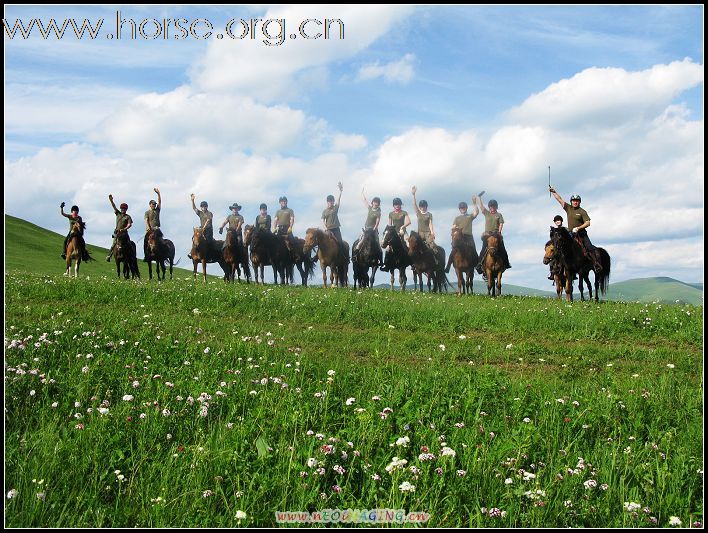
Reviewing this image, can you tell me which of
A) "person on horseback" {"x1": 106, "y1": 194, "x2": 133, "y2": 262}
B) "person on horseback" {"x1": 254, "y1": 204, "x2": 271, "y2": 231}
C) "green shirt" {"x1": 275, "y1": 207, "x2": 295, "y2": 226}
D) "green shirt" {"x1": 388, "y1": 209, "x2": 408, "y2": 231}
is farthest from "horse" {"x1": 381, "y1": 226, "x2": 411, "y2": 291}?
"person on horseback" {"x1": 106, "y1": 194, "x2": 133, "y2": 262}

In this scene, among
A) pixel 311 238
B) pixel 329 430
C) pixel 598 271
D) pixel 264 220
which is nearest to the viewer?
pixel 329 430

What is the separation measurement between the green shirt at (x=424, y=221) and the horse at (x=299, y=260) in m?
6.08

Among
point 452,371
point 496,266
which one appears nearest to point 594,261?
point 496,266

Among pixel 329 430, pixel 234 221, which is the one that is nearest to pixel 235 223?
pixel 234 221

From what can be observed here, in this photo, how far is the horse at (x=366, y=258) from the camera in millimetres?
28438

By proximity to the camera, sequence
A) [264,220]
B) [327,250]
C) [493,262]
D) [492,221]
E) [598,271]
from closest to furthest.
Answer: [598,271] → [493,262] → [492,221] → [327,250] → [264,220]

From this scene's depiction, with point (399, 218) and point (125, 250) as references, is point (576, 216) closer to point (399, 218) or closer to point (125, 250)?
point (399, 218)

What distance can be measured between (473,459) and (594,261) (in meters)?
20.6

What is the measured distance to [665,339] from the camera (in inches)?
582

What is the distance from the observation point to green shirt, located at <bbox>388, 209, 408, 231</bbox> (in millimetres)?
27781

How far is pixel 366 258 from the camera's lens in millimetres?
28609

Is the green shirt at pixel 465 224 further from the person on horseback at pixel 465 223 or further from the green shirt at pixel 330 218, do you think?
the green shirt at pixel 330 218

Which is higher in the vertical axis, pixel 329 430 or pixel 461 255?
pixel 461 255

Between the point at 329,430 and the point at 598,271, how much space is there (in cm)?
2071
